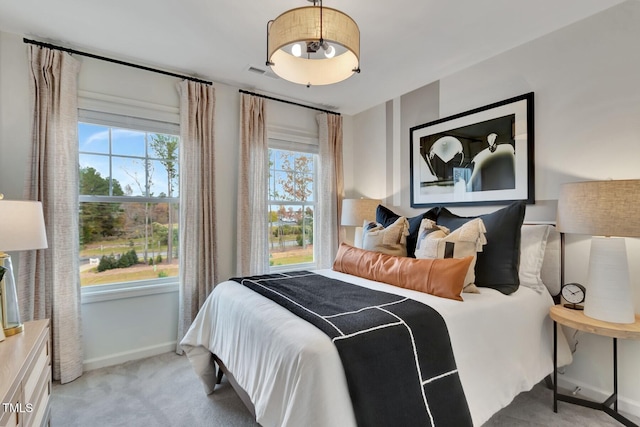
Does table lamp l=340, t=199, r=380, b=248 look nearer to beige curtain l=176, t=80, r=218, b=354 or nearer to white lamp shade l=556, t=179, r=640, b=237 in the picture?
beige curtain l=176, t=80, r=218, b=354

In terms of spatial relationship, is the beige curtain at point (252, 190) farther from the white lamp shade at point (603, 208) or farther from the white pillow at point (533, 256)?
the white lamp shade at point (603, 208)

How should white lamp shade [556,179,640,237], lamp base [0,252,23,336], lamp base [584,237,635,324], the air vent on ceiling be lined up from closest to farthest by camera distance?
lamp base [0,252,23,336], white lamp shade [556,179,640,237], lamp base [584,237,635,324], the air vent on ceiling

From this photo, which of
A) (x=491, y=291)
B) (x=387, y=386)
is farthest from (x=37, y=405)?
(x=491, y=291)

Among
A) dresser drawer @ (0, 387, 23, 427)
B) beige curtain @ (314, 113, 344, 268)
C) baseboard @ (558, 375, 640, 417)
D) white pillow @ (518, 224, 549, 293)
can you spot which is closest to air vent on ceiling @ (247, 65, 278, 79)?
beige curtain @ (314, 113, 344, 268)

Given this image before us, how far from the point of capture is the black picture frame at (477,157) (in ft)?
7.70

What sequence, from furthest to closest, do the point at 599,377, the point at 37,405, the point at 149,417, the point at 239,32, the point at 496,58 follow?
1. the point at 496,58
2. the point at 239,32
3. the point at 599,377
4. the point at 149,417
5. the point at 37,405

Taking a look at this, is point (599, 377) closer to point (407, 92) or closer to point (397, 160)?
point (397, 160)

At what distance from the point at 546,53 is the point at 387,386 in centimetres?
252

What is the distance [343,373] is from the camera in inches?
45.9

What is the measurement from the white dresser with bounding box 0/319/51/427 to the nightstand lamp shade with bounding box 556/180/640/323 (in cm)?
258

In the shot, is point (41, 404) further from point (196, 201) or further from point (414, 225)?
point (414, 225)

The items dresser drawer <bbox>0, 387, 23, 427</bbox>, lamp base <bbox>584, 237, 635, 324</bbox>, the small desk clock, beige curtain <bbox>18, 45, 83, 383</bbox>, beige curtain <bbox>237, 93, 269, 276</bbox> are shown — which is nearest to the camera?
dresser drawer <bbox>0, 387, 23, 427</bbox>

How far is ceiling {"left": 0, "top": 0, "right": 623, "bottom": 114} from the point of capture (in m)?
1.93

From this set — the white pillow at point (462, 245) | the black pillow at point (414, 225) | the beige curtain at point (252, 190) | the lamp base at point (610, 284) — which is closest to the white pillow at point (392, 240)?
the black pillow at point (414, 225)
